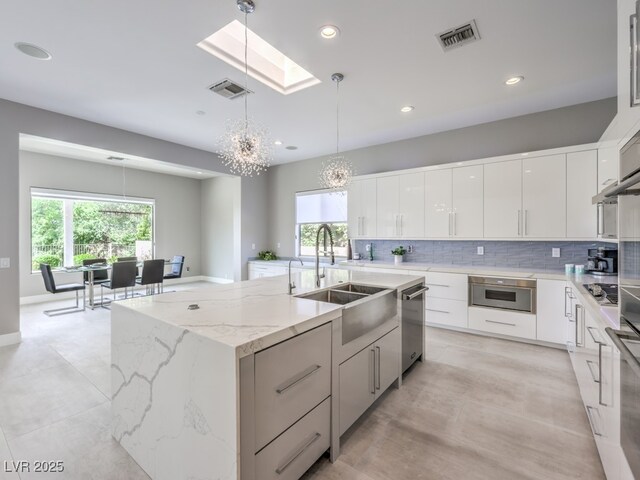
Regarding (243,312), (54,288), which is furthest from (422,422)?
(54,288)

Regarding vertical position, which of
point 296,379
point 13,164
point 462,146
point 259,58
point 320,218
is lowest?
point 296,379

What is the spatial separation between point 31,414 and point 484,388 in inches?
144

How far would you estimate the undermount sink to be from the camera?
1931mm

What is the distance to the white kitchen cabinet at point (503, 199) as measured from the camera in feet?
12.7

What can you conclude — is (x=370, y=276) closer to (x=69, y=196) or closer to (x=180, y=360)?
(x=180, y=360)

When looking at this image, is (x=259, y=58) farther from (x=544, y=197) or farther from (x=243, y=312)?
(x=544, y=197)

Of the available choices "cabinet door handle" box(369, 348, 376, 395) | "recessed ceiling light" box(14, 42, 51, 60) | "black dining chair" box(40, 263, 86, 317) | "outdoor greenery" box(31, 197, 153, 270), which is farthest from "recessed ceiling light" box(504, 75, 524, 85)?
"outdoor greenery" box(31, 197, 153, 270)

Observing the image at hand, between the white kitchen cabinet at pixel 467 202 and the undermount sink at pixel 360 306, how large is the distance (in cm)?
230

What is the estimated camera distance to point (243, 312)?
172 centimetres

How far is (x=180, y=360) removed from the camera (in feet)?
4.75

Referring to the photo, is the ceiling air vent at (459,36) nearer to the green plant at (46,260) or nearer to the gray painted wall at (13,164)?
the gray painted wall at (13,164)

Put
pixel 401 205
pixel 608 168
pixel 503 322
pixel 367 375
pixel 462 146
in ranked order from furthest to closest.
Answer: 1. pixel 401 205
2. pixel 462 146
3. pixel 503 322
4. pixel 608 168
5. pixel 367 375

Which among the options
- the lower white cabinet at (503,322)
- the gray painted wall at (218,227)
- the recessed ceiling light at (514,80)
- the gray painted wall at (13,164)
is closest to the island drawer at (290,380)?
the lower white cabinet at (503,322)

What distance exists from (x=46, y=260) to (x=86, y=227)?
99cm
